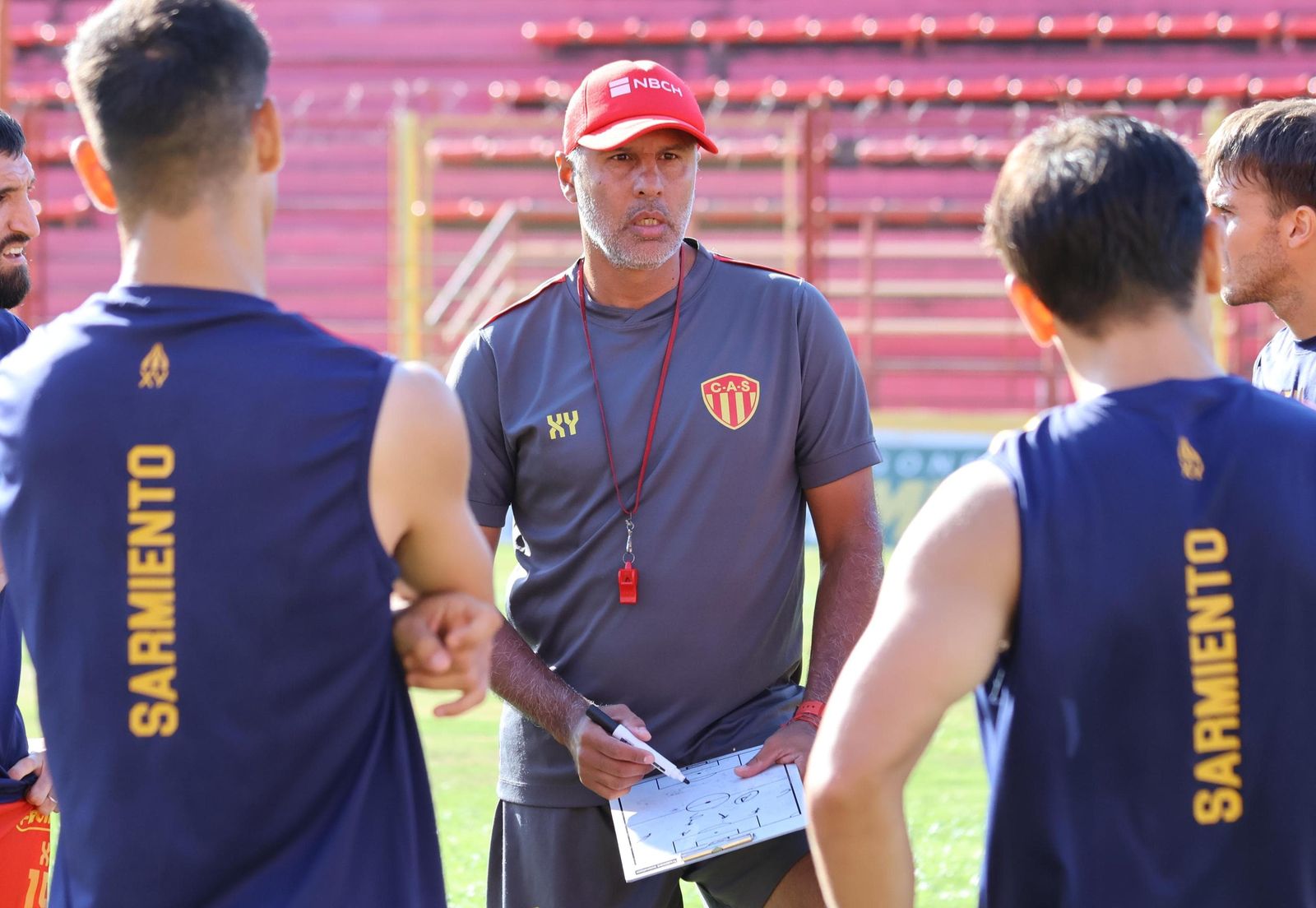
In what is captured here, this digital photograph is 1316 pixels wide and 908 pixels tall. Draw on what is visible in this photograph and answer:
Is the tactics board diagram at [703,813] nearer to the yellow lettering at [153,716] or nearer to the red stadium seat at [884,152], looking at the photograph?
the yellow lettering at [153,716]

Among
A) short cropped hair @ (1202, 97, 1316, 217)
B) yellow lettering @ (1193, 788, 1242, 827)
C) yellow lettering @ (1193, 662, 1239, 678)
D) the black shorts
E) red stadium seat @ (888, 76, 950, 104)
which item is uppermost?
red stadium seat @ (888, 76, 950, 104)

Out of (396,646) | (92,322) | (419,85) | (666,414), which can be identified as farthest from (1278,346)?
(419,85)

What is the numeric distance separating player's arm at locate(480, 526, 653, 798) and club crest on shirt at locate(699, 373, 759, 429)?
0.48m

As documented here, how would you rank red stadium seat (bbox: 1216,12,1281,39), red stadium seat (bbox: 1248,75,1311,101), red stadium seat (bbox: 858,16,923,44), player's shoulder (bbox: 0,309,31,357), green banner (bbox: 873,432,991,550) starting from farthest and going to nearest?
red stadium seat (bbox: 858,16,923,44), red stadium seat (bbox: 1216,12,1281,39), red stadium seat (bbox: 1248,75,1311,101), green banner (bbox: 873,432,991,550), player's shoulder (bbox: 0,309,31,357)

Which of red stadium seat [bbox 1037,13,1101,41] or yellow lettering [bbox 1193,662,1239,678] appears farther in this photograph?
red stadium seat [bbox 1037,13,1101,41]

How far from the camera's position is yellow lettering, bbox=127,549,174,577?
1.65 metres

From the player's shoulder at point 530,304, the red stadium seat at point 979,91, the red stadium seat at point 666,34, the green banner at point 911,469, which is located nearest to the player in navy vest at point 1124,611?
the player's shoulder at point 530,304

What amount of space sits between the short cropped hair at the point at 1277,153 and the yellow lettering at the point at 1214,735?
5.42ft

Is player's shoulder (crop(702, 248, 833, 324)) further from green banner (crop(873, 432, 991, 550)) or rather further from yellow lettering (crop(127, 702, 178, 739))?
green banner (crop(873, 432, 991, 550))

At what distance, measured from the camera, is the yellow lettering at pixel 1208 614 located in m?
1.58

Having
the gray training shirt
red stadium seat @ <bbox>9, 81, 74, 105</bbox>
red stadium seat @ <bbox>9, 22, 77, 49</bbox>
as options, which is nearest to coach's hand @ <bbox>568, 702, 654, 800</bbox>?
the gray training shirt

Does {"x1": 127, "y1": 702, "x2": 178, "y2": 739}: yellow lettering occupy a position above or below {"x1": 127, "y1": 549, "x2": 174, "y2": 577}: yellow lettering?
below

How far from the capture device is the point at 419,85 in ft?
56.5

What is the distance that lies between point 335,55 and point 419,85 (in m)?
1.34
